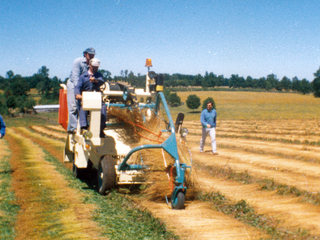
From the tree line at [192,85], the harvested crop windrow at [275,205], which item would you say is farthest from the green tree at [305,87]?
the harvested crop windrow at [275,205]

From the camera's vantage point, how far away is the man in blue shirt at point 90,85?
6.41m

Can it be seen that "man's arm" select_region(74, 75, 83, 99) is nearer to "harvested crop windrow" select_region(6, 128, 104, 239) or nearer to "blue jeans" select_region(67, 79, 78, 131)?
"blue jeans" select_region(67, 79, 78, 131)

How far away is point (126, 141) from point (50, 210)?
203cm

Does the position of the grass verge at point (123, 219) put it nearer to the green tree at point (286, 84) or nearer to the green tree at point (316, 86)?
the green tree at point (316, 86)

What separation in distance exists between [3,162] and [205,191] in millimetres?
7083

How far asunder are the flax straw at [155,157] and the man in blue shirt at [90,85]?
2.26 ft

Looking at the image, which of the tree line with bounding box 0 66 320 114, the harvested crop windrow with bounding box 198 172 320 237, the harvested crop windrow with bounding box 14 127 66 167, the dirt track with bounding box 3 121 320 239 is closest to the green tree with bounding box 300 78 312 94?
the tree line with bounding box 0 66 320 114

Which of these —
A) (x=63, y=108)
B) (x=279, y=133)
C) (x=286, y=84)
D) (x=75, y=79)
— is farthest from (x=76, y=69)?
(x=286, y=84)

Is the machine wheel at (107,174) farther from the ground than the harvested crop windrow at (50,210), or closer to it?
farther from the ground

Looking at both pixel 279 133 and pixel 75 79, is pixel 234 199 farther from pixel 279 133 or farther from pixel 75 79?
pixel 279 133

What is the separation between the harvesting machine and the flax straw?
2 cm

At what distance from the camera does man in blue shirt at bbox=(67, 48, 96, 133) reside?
23.4 feet

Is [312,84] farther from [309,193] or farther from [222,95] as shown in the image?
[309,193]

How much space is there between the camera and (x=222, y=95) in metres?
82.4
